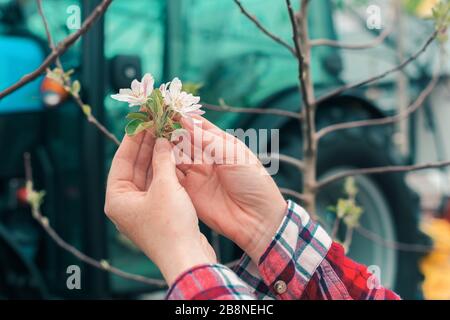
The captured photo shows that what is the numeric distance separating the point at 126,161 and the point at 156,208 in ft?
0.37

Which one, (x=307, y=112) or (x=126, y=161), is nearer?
(x=126, y=161)

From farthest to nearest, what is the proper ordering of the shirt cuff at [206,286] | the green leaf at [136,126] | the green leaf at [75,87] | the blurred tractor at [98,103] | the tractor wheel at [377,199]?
the tractor wheel at [377,199]
the blurred tractor at [98,103]
the green leaf at [75,87]
the green leaf at [136,126]
the shirt cuff at [206,286]

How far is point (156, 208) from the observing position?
0.87 meters

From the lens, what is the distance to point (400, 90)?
5730 mm

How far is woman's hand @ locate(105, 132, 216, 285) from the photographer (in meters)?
0.85

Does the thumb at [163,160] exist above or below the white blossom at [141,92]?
below

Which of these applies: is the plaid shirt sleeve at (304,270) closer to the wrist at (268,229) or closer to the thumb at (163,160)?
the wrist at (268,229)

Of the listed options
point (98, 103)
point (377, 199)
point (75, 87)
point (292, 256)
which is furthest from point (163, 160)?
point (377, 199)

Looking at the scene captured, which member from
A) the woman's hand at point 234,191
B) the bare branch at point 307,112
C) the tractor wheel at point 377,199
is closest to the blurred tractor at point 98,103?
the tractor wheel at point 377,199

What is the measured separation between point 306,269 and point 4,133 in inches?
67.2

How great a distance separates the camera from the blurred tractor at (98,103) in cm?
235

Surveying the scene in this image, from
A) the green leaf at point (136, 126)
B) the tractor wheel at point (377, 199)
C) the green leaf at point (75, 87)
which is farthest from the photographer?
the tractor wheel at point (377, 199)

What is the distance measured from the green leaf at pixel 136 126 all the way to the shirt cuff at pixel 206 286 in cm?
21

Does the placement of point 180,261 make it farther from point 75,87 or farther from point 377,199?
point 377,199
